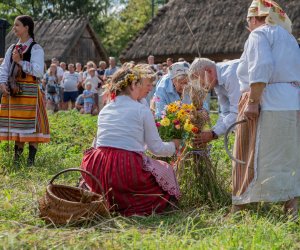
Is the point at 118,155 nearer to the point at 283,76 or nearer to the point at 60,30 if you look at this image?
the point at 283,76

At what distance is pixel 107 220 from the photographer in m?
4.38

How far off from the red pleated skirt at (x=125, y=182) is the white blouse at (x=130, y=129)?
66 millimetres

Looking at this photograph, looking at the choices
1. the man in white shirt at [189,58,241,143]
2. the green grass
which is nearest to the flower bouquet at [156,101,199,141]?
the man in white shirt at [189,58,241,143]

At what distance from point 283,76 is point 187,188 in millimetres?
1255

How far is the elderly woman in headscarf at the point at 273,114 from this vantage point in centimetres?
451

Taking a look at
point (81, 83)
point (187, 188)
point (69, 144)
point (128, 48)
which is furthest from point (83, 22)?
point (187, 188)

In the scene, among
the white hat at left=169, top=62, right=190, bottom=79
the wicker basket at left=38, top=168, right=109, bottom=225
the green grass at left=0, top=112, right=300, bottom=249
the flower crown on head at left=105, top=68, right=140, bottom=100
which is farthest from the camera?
the white hat at left=169, top=62, right=190, bottom=79

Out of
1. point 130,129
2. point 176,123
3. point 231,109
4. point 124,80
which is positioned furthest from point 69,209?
point 231,109

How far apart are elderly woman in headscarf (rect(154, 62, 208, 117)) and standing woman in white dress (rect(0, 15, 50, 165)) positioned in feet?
4.44

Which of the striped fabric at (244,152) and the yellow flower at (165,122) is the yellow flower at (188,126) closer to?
the yellow flower at (165,122)

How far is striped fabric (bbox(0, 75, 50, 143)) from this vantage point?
706cm

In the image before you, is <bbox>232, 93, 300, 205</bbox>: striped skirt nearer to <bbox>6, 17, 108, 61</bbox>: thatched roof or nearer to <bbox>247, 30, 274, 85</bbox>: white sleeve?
<bbox>247, 30, 274, 85</bbox>: white sleeve

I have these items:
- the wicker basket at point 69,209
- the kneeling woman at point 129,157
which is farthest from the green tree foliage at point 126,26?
the wicker basket at point 69,209

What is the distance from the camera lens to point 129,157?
16.0 feet
